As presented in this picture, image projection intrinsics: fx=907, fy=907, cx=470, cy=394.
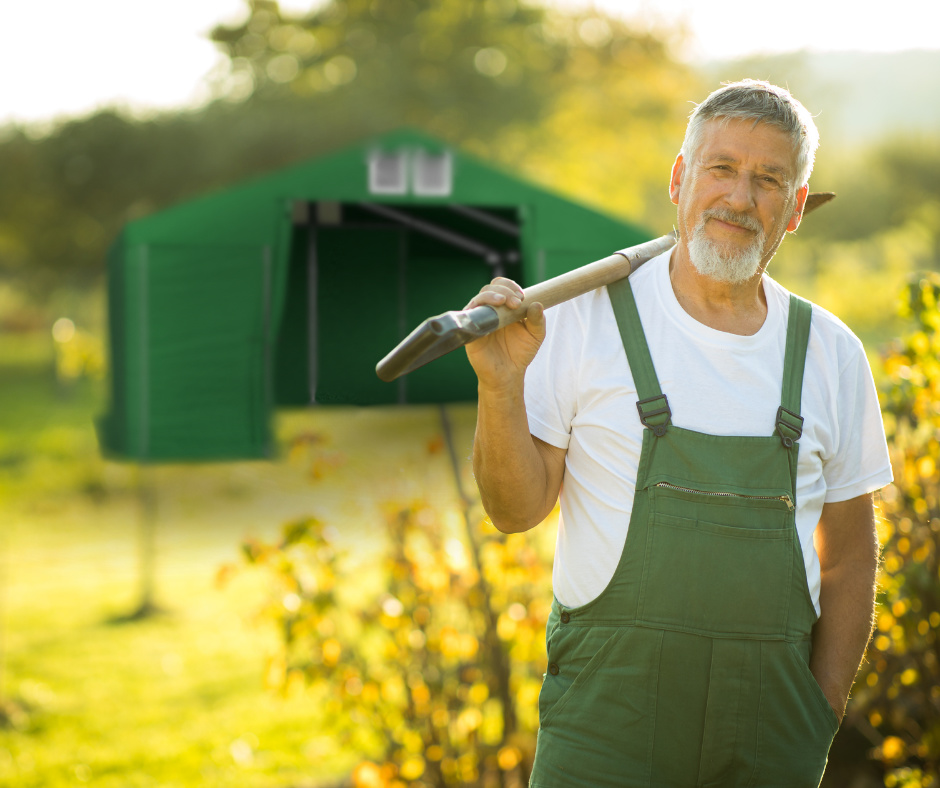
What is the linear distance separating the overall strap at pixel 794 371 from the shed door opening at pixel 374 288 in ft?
4.58

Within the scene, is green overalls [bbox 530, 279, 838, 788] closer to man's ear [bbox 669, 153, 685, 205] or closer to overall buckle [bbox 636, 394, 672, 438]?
overall buckle [bbox 636, 394, 672, 438]

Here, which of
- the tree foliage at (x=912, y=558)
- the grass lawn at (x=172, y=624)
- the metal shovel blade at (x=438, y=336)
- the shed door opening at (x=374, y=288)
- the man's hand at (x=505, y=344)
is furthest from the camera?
the grass lawn at (x=172, y=624)

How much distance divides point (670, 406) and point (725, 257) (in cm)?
31

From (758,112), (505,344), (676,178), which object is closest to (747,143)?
(758,112)

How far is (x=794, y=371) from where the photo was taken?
1740 millimetres

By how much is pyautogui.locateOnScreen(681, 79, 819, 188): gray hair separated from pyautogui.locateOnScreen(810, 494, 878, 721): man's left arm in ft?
2.25

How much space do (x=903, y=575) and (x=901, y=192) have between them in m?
47.8

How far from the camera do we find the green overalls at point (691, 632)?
5.28 feet

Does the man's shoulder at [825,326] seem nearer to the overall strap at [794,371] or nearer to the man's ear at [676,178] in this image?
the overall strap at [794,371]

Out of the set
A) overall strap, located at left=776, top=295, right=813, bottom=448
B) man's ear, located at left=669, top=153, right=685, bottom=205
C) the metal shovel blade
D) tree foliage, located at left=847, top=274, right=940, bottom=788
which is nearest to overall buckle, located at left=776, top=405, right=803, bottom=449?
overall strap, located at left=776, top=295, right=813, bottom=448

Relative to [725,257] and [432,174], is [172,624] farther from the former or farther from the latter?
[725,257]

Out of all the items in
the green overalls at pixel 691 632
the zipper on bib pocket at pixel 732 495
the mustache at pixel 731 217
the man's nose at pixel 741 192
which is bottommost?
the green overalls at pixel 691 632

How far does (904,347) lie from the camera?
2906 mm

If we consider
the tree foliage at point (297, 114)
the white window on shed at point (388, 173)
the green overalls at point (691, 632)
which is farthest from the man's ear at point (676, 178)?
the tree foliage at point (297, 114)
